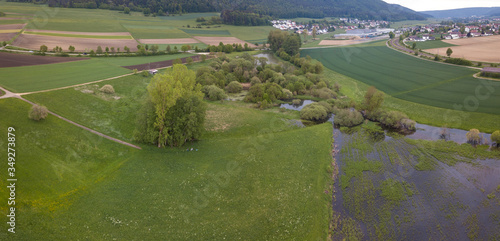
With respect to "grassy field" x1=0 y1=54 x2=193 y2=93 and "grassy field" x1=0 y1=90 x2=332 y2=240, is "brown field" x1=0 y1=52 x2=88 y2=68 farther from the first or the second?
"grassy field" x1=0 y1=90 x2=332 y2=240

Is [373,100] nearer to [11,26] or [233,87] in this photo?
[233,87]

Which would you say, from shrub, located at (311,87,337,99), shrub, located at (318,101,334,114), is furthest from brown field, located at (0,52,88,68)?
shrub, located at (318,101,334,114)

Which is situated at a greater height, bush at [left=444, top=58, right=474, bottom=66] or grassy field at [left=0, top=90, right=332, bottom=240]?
bush at [left=444, top=58, right=474, bottom=66]

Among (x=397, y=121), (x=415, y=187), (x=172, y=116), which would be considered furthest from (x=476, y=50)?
(x=172, y=116)

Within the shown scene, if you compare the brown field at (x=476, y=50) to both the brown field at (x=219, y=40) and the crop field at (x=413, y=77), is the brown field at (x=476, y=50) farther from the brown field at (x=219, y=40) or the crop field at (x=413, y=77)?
the brown field at (x=219, y=40)

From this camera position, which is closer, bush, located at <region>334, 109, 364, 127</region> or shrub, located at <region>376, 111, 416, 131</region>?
shrub, located at <region>376, 111, 416, 131</region>

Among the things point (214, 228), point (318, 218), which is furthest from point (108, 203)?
point (318, 218)

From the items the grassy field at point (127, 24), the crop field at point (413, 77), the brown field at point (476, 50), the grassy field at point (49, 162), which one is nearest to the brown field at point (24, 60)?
the grassy field at point (49, 162)
